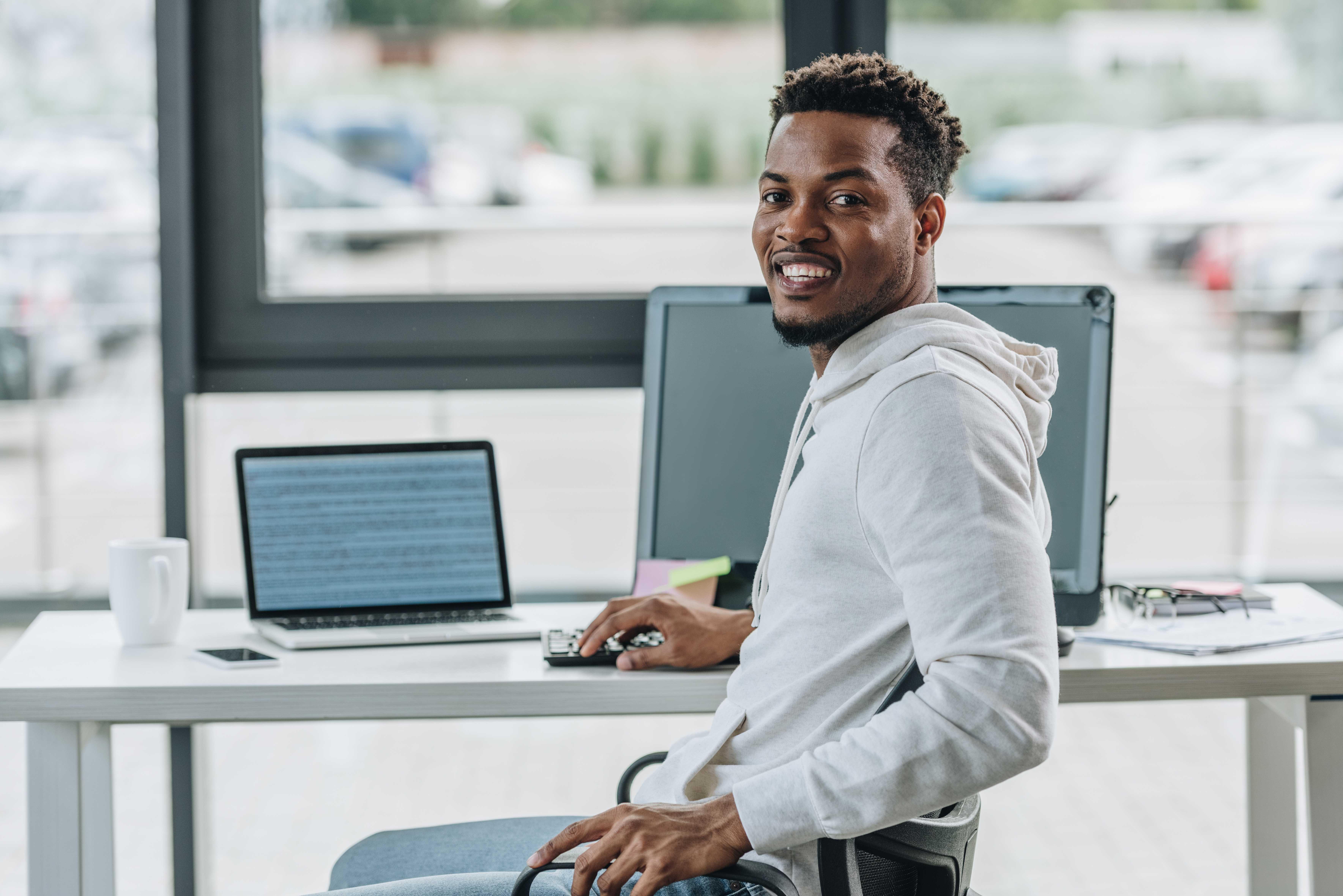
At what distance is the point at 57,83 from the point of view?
116 inches

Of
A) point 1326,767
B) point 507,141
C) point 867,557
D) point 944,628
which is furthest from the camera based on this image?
point 507,141

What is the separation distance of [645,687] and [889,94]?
684mm

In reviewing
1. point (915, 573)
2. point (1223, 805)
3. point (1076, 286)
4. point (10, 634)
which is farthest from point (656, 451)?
point (10, 634)

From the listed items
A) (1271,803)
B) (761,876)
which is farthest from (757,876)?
(1271,803)

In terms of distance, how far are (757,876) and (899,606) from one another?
247 mm

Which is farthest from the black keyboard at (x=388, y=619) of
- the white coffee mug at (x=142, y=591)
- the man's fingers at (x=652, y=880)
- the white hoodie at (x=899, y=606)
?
the man's fingers at (x=652, y=880)

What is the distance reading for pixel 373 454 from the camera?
1.78m

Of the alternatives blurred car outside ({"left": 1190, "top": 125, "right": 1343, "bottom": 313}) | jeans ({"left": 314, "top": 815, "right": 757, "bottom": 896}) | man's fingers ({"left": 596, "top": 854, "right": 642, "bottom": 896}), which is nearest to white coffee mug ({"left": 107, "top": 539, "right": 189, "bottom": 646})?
jeans ({"left": 314, "top": 815, "right": 757, "bottom": 896})

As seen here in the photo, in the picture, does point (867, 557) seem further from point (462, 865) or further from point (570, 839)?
point (462, 865)

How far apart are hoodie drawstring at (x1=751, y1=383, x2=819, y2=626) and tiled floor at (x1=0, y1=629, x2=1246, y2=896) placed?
4.31ft

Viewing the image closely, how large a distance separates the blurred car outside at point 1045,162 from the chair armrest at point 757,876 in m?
2.78

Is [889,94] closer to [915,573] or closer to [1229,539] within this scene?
[915,573]

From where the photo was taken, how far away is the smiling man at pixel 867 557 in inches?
39.0

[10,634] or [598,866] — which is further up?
[598,866]
